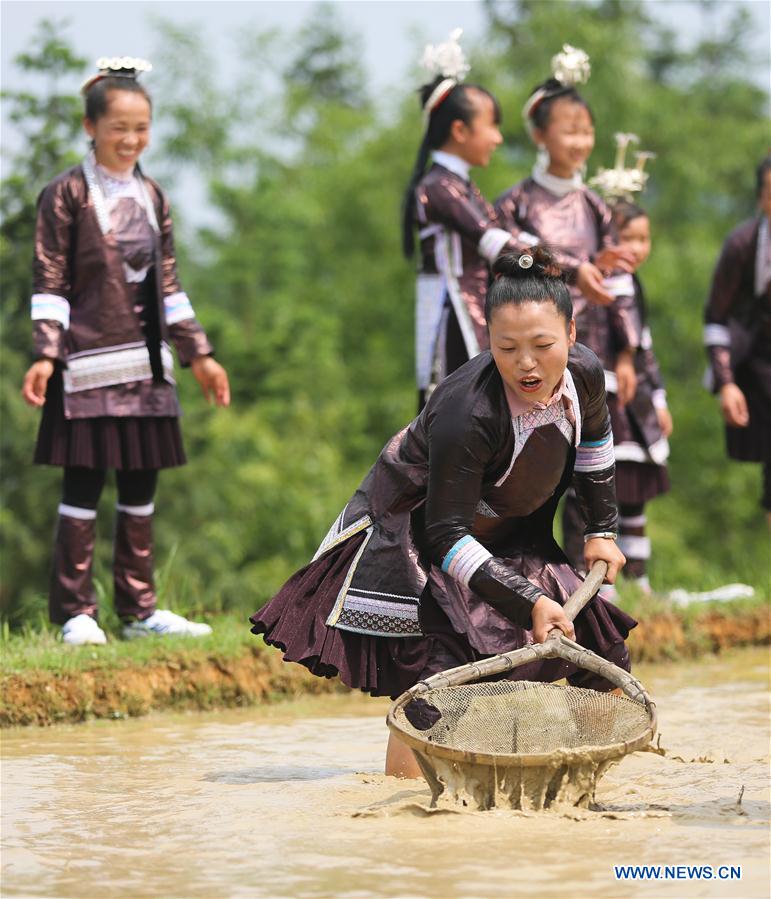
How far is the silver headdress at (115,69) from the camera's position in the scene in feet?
19.3

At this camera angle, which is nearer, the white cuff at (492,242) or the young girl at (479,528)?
the young girl at (479,528)

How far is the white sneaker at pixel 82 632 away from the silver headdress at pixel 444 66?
2.56m

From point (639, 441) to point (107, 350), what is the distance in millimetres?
2516

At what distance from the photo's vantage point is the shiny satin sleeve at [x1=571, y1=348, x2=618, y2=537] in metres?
4.04

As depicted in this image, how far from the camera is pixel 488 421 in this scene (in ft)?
12.6

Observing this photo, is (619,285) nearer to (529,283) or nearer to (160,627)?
(160,627)

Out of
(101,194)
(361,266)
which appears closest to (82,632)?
(101,194)

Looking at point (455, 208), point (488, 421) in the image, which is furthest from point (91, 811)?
point (455, 208)

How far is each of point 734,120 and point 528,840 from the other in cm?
2275

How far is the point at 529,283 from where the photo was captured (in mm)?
3773

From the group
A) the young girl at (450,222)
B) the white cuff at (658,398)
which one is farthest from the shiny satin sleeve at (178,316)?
the white cuff at (658,398)

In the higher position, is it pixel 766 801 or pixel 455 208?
pixel 455 208

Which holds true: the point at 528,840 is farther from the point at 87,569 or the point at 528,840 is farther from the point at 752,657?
the point at 752,657

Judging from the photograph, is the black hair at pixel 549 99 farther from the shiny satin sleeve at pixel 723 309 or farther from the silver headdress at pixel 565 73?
the shiny satin sleeve at pixel 723 309
